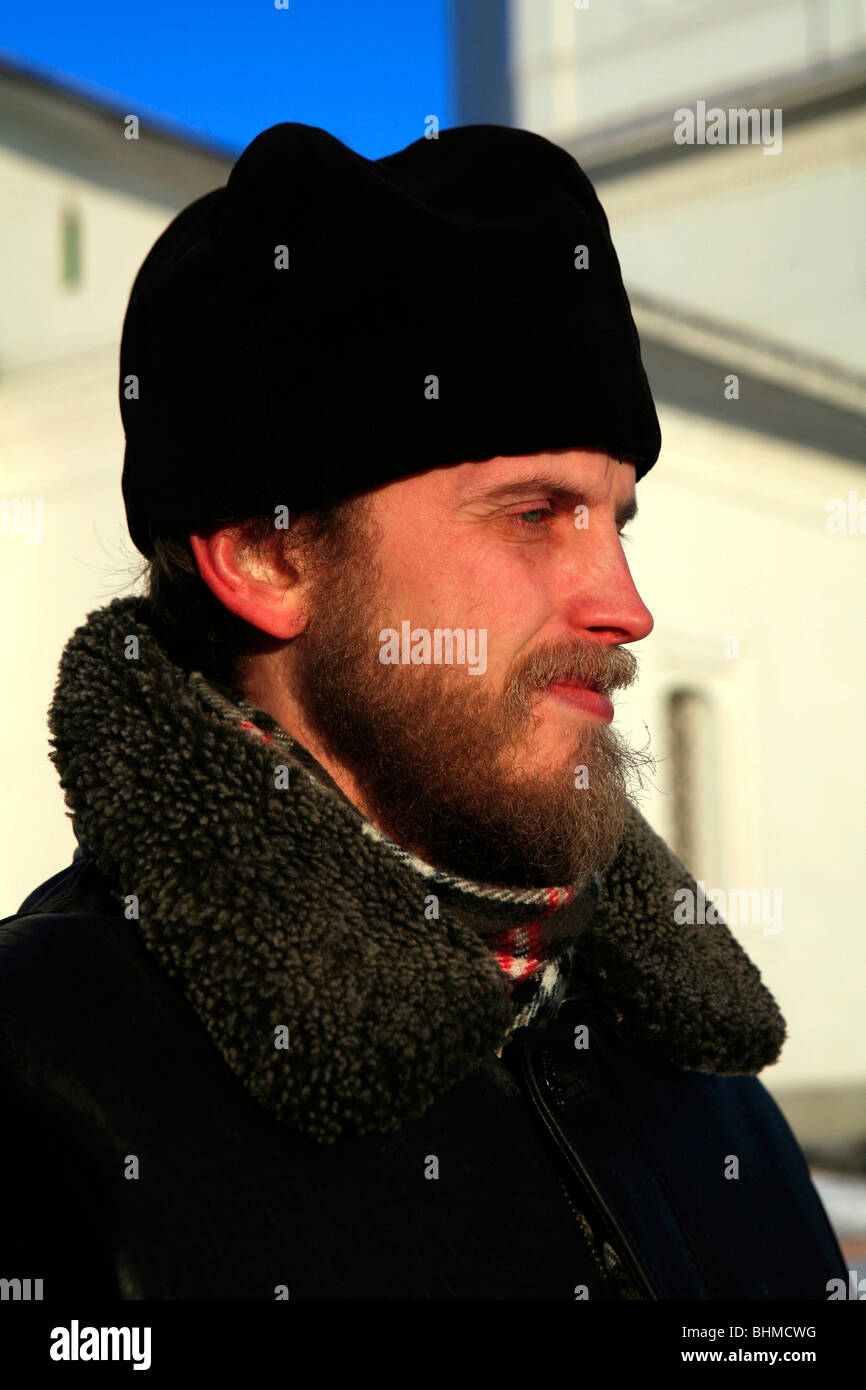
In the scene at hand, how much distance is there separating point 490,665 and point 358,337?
0.43m

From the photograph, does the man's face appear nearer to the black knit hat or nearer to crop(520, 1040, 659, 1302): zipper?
the black knit hat

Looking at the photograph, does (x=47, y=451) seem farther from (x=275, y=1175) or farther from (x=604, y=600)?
(x=275, y=1175)

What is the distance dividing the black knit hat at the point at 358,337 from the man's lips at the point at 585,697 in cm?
30

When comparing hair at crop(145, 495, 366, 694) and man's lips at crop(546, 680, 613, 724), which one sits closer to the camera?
man's lips at crop(546, 680, 613, 724)

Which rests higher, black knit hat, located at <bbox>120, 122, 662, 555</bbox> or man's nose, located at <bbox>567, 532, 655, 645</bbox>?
black knit hat, located at <bbox>120, 122, 662, 555</bbox>

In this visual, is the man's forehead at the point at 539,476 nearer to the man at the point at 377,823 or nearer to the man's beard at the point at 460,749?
the man at the point at 377,823

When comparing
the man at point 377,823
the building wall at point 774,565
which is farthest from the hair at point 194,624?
the building wall at point 774,565

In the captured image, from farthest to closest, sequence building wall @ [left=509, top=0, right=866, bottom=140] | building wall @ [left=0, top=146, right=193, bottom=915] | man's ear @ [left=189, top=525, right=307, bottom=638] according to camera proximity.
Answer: building wall @ [left=509, top=0, right=866, bottom=140] < building wall @ [left=0, top=146, right=193, bottom=915] < man's ear @ [left=189, top=525, right=307, bottom=638]

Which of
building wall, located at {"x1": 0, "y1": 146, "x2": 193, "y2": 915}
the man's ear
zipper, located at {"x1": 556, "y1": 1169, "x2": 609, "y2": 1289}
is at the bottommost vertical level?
zipper, located at {"x1": 556, "y1": 1169, "x2": 609, "y2": 1289}

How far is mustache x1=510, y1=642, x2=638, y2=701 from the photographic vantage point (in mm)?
1789

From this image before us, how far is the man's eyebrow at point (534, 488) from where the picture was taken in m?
1.81

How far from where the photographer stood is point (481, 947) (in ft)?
5.47

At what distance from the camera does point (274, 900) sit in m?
1.59

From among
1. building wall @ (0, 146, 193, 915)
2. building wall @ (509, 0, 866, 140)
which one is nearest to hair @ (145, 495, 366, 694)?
building wall @ (0, 146, 193, 915)
